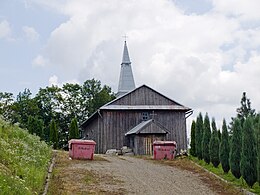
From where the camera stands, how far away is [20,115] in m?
54.4

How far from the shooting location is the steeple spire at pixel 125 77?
46125 millimetres

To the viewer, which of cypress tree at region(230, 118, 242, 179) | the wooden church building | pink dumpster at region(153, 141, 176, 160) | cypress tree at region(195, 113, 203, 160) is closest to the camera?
cypress tree at region(230, 118, 242, 179)

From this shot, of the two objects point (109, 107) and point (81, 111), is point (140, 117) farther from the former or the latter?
point (81, 111)

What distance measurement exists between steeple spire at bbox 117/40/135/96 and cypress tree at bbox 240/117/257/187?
3279 centimetres

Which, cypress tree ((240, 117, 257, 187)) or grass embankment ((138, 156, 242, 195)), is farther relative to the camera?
cypress tree ((240, 117, 257, 187))

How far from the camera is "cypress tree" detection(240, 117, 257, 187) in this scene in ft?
41.6

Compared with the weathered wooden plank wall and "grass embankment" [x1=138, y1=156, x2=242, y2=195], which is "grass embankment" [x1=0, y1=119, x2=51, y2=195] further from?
the weathered wooden plank wall

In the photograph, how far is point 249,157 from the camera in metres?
12.8

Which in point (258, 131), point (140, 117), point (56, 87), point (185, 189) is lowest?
point (185, 189)

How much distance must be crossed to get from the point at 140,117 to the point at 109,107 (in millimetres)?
2647

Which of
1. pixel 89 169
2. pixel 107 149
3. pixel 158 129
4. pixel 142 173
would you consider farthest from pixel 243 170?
pixel 107 149

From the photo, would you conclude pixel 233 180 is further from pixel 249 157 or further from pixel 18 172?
pixel 18 172

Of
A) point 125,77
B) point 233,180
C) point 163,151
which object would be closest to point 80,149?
point 163,151

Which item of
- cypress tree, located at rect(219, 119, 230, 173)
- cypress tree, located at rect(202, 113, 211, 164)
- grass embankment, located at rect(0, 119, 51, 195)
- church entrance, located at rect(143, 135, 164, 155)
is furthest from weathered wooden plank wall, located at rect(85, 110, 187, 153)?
grass embankment, located at rect(0, 119, 51, 195)
